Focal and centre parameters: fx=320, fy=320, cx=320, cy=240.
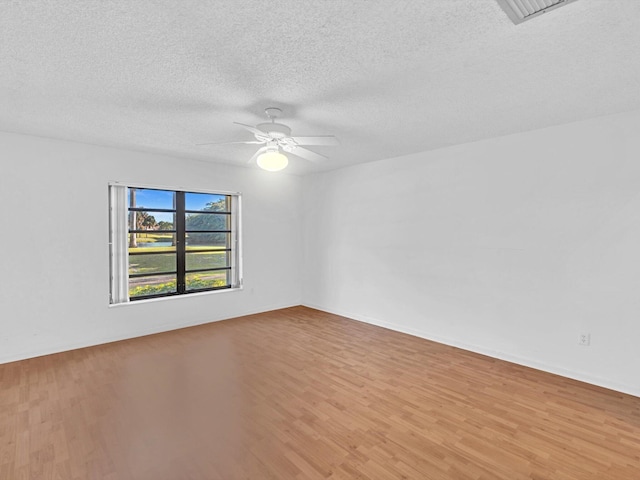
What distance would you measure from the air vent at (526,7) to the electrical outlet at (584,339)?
2.99 m

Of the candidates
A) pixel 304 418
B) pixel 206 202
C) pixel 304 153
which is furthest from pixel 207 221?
pixel 304 418

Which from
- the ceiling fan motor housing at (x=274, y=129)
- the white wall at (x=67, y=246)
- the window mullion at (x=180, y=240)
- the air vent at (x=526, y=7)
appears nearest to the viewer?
the air vent at (x=526, y=7)

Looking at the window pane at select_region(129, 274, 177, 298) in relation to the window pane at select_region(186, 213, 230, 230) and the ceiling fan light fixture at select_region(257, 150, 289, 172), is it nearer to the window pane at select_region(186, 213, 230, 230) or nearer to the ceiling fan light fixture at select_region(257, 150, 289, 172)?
the window pane at select_region(186, 213, 230, 230)

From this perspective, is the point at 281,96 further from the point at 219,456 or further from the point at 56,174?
the point at 56,174

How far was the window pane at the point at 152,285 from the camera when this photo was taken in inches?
183

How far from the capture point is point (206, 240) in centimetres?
535

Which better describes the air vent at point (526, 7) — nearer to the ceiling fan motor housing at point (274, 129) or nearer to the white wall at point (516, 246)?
the ceiling fan motor housing at point (274, 129)

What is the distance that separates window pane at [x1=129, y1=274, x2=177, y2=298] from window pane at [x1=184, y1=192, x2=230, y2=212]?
3.80 ft

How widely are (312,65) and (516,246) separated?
2.97 metres

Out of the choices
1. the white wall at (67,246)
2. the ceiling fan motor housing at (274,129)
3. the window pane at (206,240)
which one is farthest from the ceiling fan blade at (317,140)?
the window pane at (206,240)

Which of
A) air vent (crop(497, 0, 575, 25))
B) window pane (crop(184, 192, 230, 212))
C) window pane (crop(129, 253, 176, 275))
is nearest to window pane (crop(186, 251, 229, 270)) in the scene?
window pane (crop(129, 253, 176, 275))

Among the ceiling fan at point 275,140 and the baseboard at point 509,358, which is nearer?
the ceiling fan at point 275,140

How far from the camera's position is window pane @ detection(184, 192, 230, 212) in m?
5.12

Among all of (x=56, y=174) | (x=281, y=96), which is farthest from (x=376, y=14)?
(x=56, y=174)
